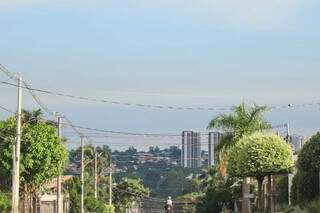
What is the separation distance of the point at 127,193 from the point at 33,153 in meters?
69.0

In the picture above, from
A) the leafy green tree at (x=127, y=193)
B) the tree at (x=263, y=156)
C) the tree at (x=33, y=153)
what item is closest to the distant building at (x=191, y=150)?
the leafy green tree at (x=127, y=193)

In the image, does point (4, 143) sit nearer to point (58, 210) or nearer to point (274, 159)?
point (58, 210)

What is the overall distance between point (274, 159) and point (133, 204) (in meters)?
80.5

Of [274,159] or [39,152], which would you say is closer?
[274,159]

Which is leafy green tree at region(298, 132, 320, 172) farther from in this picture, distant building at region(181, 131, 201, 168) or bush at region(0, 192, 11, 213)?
distant building at region(181, 131, 201, 168)

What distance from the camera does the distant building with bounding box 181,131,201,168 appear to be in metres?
83.9

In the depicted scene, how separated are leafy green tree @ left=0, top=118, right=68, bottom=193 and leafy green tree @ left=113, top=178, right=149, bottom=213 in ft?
209

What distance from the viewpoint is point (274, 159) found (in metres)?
38.6

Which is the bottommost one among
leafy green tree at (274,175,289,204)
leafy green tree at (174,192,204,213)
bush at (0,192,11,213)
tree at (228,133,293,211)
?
leafy green tree at (174,192,204,213)

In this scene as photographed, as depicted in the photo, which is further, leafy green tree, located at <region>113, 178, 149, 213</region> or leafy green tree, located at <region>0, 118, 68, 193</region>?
leafy green tree, located at <region>113, 178, 149, 213</region>

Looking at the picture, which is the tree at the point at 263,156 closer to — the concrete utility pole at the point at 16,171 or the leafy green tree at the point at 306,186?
the leafy green tree at the point at 306,186

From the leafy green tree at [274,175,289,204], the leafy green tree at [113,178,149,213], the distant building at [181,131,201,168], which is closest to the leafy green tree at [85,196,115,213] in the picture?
the distant building at [181,131,201,168]

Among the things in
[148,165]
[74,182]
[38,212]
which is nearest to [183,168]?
[148,165]

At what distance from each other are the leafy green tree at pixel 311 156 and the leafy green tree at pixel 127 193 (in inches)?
2846
